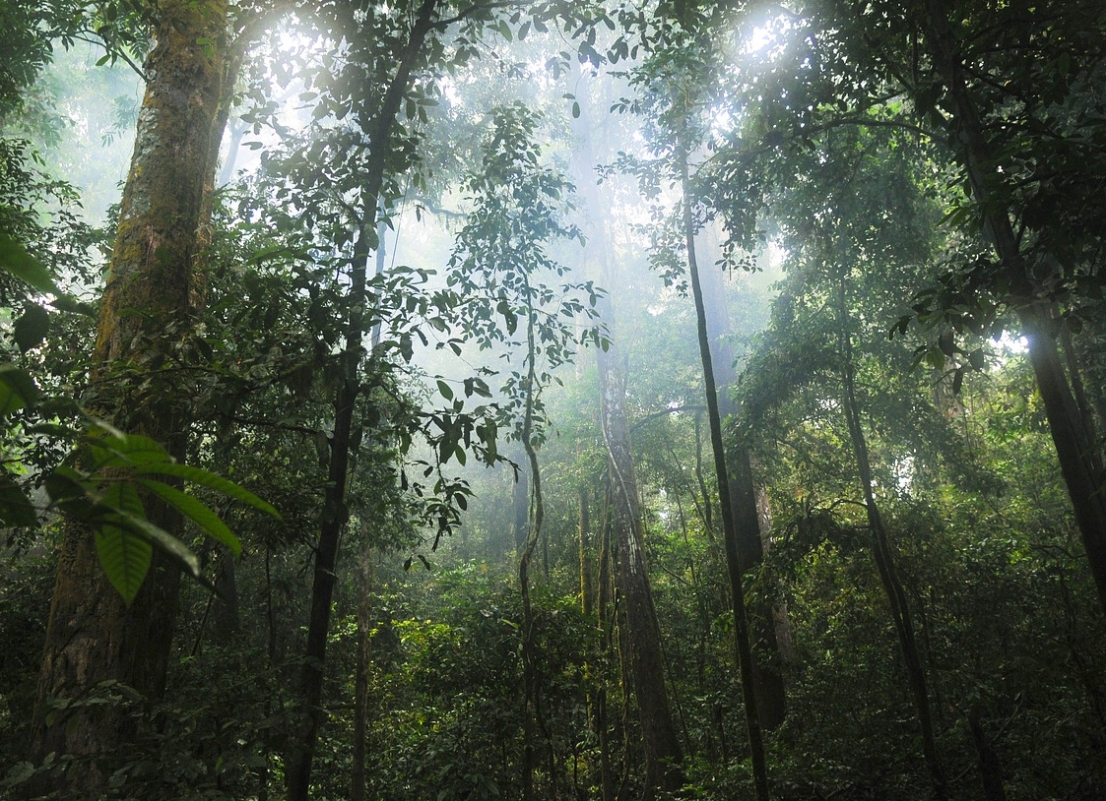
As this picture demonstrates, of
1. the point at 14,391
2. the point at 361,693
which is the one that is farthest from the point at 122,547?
the point at 361,693

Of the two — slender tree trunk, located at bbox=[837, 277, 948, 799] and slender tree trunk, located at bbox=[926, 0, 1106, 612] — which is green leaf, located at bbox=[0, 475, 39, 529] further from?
slender tree trunk, located at bbox=[837, 277, 948, 799]

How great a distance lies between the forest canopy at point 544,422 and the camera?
221 centimetres

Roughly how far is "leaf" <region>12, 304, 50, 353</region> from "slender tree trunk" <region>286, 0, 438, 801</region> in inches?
49.9

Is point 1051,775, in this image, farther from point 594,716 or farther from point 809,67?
point 809,67

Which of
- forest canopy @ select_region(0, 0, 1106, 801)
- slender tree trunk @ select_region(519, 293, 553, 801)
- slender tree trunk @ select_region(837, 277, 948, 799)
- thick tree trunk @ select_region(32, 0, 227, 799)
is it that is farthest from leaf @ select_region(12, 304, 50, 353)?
slender tree trunk @ select_region(837, 277, 948, 799)

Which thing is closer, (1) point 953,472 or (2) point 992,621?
(2) point 992,621

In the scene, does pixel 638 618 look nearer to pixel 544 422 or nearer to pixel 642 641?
pixel 642 641

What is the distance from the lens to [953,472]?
7.24 m

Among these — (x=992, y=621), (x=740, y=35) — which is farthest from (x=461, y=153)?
(x=992, y=621)

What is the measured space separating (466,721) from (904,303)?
547 cm

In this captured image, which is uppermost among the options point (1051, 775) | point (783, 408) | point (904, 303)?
point (904, 303)

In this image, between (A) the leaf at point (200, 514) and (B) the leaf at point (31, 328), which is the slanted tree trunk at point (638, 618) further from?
(A) the leaf at point (200, 514)

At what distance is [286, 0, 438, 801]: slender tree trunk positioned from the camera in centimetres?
206

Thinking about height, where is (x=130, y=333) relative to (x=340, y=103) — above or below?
below
